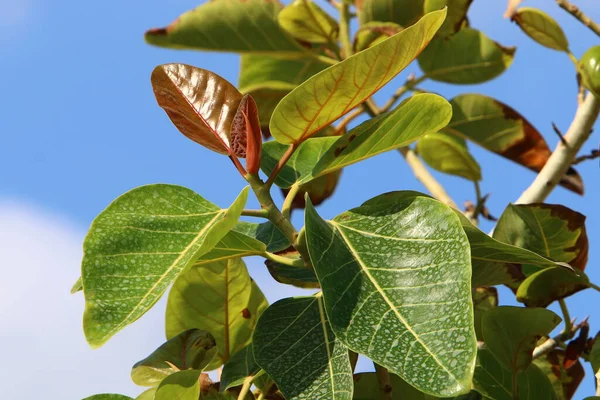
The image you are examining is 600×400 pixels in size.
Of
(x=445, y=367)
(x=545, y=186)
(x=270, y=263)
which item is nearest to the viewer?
(x=445, y=367)

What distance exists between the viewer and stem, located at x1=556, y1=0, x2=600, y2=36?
71.5 inches

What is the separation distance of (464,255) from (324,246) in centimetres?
18

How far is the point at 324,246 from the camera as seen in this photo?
98cm

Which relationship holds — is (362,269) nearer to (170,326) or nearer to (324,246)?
(324,246)

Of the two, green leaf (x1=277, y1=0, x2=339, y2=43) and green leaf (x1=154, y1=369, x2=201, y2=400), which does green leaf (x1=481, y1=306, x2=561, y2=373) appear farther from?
green leaf (x1=277, y1=0, x2=339, y2=43)

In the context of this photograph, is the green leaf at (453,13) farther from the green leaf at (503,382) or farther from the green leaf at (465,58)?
the green leaf at (503,382)

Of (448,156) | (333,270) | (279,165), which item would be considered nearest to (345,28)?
(448,156)

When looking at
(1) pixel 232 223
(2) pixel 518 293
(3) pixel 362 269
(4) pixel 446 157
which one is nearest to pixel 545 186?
(4) pixel 446 157

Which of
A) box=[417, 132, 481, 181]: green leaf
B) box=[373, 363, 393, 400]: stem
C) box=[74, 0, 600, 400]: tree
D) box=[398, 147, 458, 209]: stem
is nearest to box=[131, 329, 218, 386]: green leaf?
box=[74, 0, 600, 400]: tree

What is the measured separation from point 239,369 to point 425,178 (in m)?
1.04

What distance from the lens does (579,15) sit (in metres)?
1.83

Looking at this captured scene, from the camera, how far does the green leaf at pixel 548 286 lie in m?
1.29

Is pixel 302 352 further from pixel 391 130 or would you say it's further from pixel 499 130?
pixel 499 130

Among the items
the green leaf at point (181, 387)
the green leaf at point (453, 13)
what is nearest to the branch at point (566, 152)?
the green leaf at point (453, 13)
